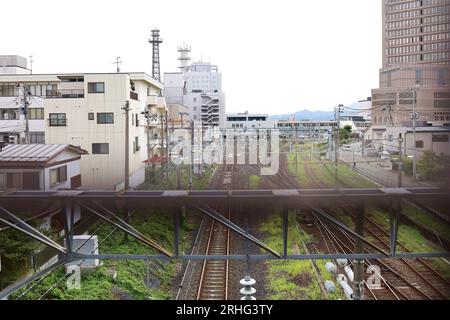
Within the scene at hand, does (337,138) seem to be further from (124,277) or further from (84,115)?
(84,115)

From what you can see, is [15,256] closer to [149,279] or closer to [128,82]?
[149,279]

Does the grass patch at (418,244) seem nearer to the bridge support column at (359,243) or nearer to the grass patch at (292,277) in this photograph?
the grass patch at (292,277)

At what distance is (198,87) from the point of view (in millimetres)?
2297

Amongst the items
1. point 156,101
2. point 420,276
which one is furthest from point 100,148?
point 420,276

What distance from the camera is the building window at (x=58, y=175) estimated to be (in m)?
2.20

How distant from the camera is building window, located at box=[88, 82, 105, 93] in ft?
7.81

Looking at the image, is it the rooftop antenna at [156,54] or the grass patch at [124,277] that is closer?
the rooftop antenna at [156,54]

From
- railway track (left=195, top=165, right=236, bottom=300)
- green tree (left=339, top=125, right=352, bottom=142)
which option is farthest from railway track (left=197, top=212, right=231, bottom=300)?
green tree (left=339, top=125, right=352, bottom=142)

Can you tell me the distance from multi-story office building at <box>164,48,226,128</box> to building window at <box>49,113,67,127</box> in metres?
0.56

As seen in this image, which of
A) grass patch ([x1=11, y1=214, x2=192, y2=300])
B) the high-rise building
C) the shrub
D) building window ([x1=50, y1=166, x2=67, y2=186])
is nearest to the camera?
the high-rise building

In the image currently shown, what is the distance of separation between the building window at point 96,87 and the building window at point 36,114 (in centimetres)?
28

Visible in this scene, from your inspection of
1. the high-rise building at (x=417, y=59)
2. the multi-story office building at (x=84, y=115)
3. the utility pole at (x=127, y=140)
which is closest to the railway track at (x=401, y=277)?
the high-rise building at (x=417, y=59)

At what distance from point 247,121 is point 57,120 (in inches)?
57.5

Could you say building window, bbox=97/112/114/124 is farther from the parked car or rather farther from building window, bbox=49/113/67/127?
the parked car
